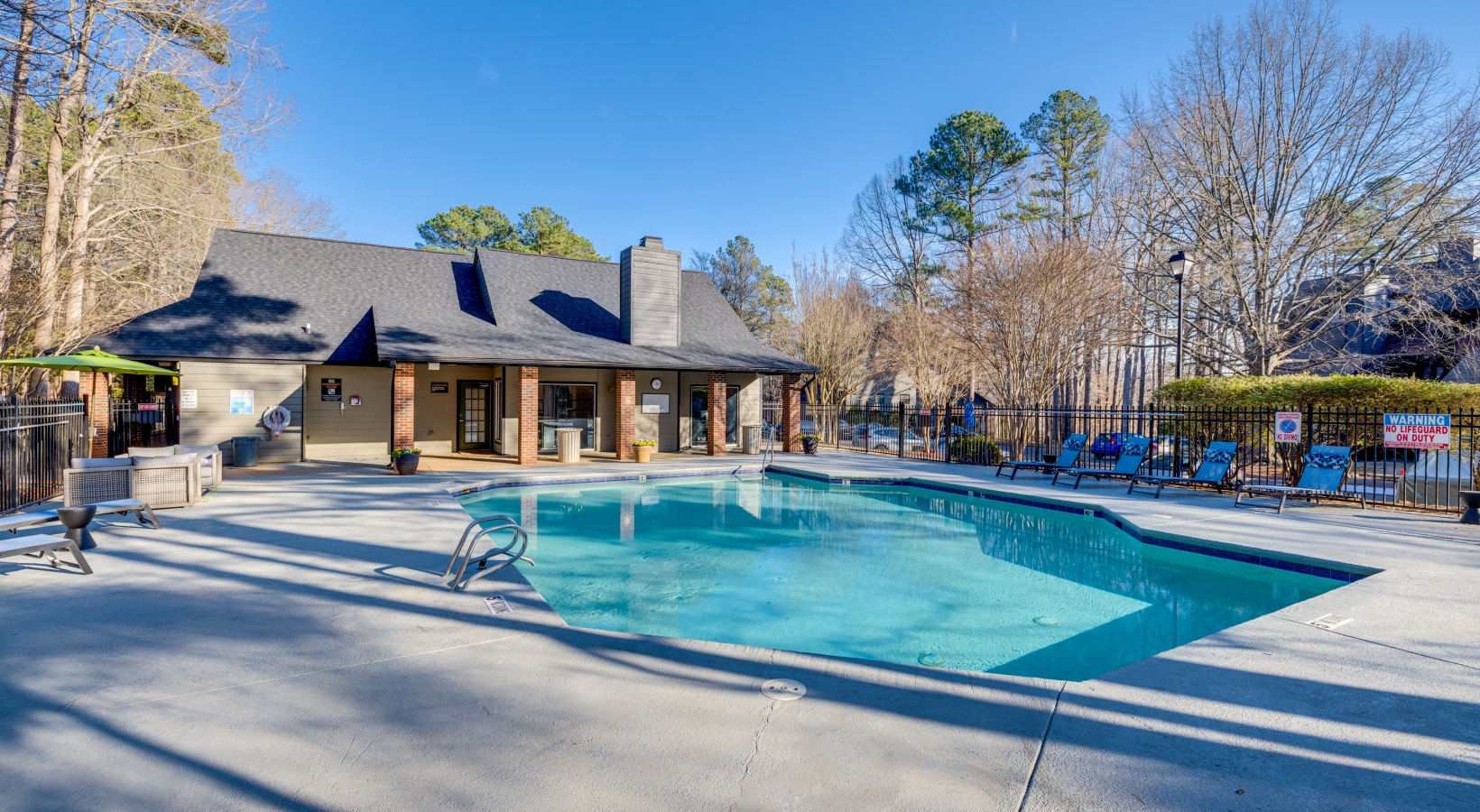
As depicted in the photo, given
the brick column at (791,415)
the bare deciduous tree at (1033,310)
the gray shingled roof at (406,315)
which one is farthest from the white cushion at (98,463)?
the bare deciduous tree at (1033,310)

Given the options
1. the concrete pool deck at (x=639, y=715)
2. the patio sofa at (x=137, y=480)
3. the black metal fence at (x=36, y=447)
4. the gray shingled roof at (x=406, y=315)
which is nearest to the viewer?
the concrete pool deck at (x=639, y=715)

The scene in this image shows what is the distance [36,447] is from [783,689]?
11333 millimetres

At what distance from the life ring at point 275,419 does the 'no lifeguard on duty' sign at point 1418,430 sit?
19.9 m

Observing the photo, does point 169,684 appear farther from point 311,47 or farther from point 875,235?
point 875,235

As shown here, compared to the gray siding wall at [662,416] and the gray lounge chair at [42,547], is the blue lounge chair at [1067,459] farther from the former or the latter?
the gray lounge chair at [42,547]

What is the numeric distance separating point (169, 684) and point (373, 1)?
19055 millimetres

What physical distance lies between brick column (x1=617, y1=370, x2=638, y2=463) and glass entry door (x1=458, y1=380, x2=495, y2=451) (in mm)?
4144

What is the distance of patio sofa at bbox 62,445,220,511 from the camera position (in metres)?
7.38

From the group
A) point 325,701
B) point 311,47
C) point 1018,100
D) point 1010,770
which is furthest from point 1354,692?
point 1018,100

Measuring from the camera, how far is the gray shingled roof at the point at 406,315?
582 inches

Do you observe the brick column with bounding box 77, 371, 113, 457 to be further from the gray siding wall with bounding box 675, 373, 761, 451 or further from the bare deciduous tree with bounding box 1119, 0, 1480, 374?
the bare deciduous tree with bounding box 1119, 0, 1480, 374

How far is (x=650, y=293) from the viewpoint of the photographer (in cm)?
1842

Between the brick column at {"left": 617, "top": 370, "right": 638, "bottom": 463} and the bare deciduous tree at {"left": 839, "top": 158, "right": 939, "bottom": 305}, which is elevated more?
the bare deciduous tree at {"left": 839, "top": 158, "right": 939, "bottom": 305}

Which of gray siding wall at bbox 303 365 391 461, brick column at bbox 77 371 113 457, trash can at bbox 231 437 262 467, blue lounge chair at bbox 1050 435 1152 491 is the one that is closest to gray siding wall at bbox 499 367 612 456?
gray siding wall at bbox 303 365 391 461
